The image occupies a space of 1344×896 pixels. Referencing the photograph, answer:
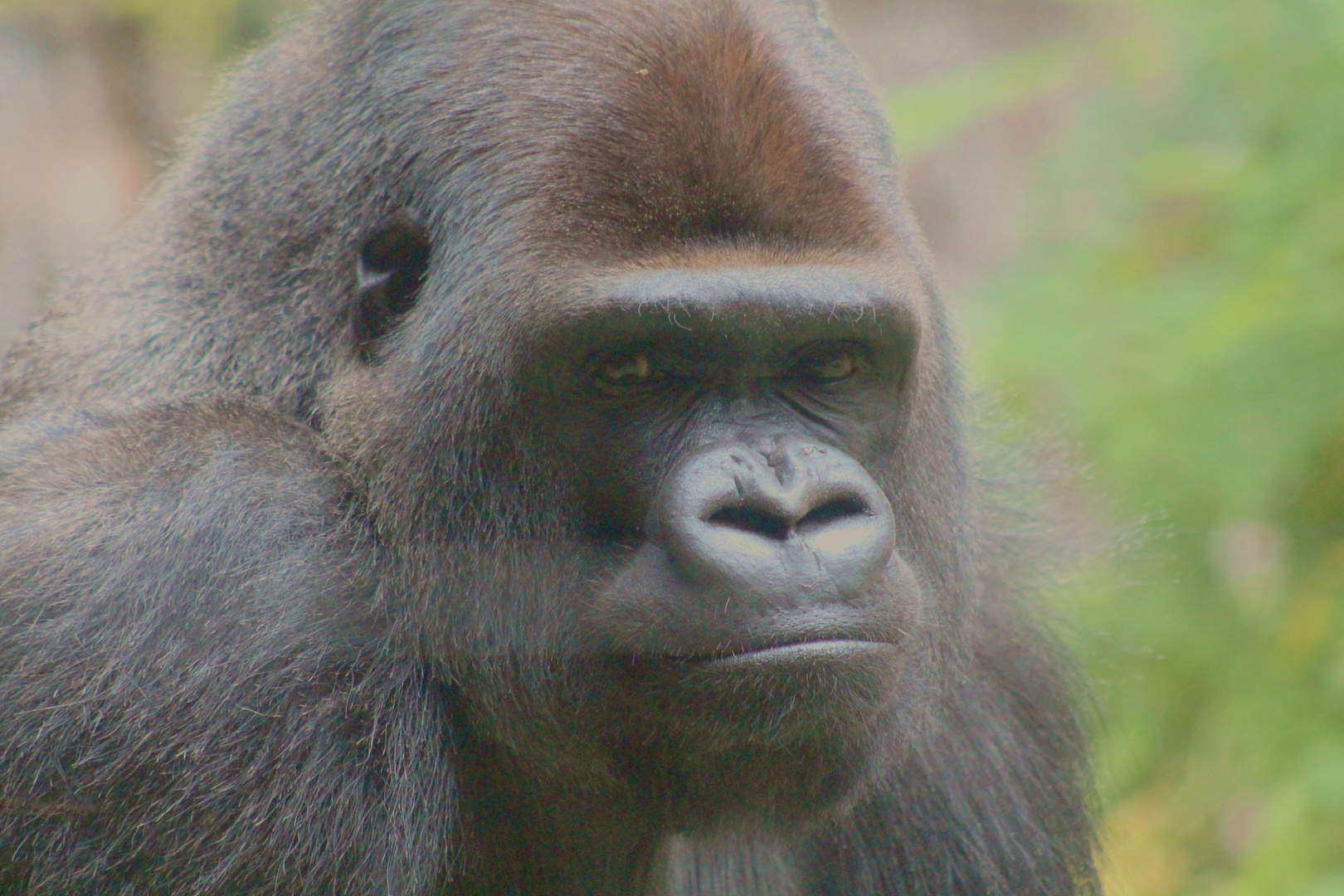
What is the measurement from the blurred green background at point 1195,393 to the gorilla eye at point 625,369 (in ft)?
3.36

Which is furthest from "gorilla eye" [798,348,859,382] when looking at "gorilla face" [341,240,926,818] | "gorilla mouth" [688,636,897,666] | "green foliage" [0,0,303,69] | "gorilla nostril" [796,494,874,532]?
"green foliage" [0,0,303,69]

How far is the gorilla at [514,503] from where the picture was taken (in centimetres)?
246

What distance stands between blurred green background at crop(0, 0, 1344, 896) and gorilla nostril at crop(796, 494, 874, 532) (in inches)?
39.3

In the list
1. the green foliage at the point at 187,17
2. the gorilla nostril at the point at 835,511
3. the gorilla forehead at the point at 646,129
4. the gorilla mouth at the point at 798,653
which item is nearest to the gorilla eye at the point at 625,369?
the gorilla forehead at the point at 646,129

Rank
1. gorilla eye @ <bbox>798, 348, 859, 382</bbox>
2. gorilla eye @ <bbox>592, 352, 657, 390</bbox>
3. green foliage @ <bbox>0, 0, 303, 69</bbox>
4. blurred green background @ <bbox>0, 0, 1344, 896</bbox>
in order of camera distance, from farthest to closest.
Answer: green foliage @ <bbox>0, 0, 303, 69</bbox>, blurred green background @ <bbox>0, 0, 1344, 896</bbox>, gorilla eye @ <bbox>798, 348, 859, 382</bbox>, gorilla eye @ <bbox>592, 352, 657, 390</bbox>

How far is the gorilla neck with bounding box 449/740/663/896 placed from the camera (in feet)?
9.11

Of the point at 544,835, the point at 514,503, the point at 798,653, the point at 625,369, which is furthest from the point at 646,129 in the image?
the point at 544,835

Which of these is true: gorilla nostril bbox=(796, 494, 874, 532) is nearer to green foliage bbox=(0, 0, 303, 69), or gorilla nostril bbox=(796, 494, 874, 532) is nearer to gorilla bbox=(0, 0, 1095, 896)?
A: gorilla bbox=(0, 0, 1095, 896)

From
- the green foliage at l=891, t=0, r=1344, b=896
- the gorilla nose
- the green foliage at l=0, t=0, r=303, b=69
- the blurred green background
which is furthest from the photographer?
the green foliage at l=0, t=0, r=303, b=69

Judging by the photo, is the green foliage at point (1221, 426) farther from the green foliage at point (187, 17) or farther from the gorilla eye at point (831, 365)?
the green foliage at point (187, 17)

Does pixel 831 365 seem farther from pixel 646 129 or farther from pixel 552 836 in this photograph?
pixel 552 836

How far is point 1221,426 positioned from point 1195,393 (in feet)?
0.51

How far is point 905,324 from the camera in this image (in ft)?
9.02

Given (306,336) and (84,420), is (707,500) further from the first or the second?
(84,420)
